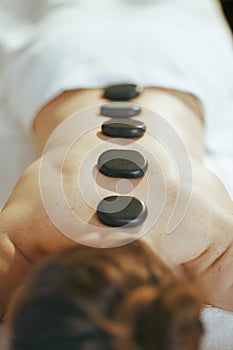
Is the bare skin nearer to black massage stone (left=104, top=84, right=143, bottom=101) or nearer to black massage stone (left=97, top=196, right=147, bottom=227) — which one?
black massage stone (left=97, top=196, right=147, bottom=227)

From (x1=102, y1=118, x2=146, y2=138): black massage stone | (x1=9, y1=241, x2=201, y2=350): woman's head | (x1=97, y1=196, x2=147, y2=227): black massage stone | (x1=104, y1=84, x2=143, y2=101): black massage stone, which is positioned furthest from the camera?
(x1=104, y1=84, x2=143, y2=101): black massage stone

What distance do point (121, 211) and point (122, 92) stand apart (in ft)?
1.22

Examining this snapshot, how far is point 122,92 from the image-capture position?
1101 mm

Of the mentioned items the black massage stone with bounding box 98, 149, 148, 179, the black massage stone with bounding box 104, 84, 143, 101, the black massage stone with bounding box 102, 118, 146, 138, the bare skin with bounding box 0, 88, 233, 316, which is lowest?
the bare skin with bounding box 0, 88, 233, 316

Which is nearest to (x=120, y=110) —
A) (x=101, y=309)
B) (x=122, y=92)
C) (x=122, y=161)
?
(x=122, y=92)

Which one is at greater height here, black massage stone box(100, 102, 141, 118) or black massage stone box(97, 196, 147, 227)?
black massage stone box(100, 102, 141, 118)

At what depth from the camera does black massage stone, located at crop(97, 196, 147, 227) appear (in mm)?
759

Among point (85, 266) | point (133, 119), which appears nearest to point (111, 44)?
point (133, 119)

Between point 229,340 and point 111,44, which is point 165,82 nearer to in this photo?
point 111,44

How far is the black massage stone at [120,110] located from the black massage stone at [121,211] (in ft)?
0.81

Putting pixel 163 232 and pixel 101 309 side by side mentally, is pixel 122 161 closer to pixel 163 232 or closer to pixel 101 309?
pixel 163 232

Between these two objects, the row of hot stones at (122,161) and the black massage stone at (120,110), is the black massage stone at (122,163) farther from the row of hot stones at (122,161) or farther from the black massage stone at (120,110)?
the black massage stone at (120,110)

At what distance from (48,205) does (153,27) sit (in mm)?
532

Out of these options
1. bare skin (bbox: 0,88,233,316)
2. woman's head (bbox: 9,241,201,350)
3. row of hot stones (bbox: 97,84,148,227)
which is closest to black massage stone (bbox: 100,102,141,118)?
row of hot stones (bbox: 97,84,148,227)
